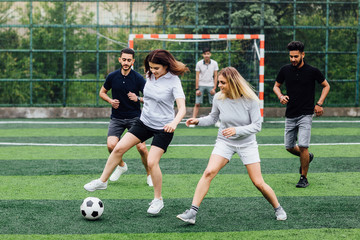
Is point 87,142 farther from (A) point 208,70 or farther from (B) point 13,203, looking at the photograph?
(B) point 13,203

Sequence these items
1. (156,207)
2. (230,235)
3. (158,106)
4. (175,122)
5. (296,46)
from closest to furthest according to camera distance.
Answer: (230,235) → (175,122) → (156,207) → (158,106) → (296,46)

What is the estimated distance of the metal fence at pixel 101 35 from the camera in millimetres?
17328

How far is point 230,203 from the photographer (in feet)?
21.3

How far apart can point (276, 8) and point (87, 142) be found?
9.07 m

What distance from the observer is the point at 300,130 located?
24.9ft

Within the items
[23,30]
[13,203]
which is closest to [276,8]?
[23,30]

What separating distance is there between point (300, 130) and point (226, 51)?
9987 mm

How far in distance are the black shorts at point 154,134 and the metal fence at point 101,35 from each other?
11001mm

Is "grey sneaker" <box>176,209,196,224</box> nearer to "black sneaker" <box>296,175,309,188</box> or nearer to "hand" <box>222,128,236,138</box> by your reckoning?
"hand" <box>222,128,236,138</box>

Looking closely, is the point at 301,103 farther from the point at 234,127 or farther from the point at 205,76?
the point at 205,76

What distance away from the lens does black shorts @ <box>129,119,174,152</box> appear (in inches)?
243

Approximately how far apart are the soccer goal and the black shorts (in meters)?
10.2

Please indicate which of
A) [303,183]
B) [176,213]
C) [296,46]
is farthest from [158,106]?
[303,183]

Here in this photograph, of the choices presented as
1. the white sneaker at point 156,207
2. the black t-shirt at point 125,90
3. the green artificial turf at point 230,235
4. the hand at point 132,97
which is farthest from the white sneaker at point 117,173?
the green artificial turf at point 230,235
